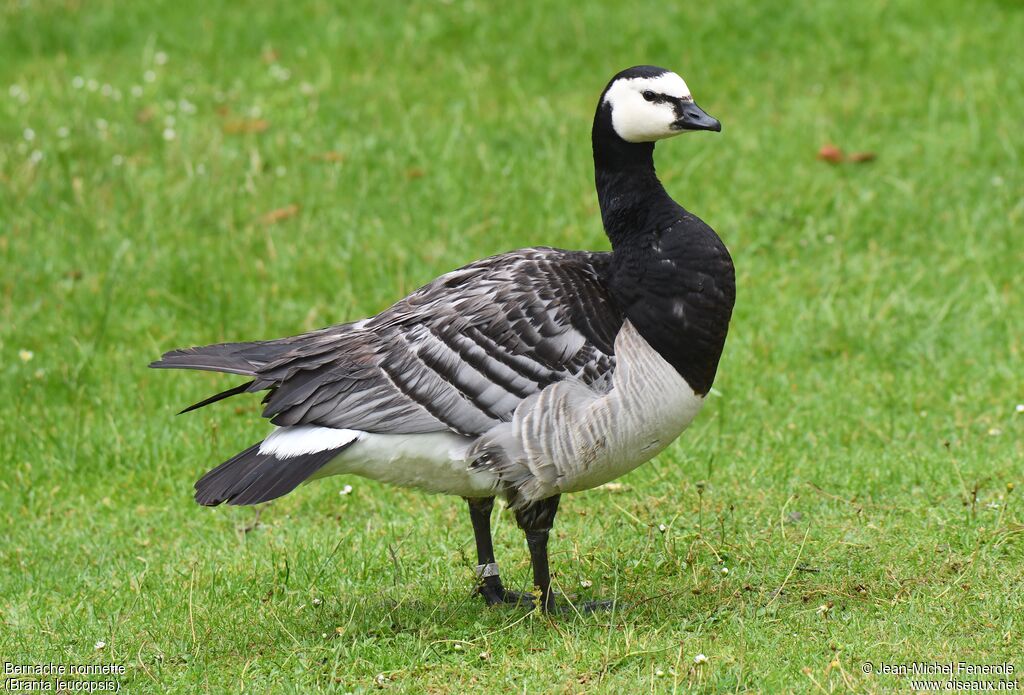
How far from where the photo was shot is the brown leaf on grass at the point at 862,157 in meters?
10.3

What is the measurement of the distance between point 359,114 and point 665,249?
6.24 meters

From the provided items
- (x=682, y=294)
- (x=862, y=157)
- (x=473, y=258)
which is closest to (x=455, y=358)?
(x=682, y=294)

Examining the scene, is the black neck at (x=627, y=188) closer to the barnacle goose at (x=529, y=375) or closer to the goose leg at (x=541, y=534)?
the barnacle goose at (x=529, y=375)

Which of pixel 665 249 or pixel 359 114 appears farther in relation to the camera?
pixel 359 114

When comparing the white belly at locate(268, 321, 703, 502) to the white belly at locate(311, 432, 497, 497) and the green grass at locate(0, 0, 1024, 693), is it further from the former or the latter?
the green grass at locate(0, 0, 1024, 693)

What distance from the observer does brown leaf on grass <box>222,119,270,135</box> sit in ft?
35.9

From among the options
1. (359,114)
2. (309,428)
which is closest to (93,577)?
(309,428)

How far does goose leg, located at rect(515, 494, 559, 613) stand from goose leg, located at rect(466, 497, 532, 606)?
25 cm

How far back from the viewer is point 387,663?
5.18m

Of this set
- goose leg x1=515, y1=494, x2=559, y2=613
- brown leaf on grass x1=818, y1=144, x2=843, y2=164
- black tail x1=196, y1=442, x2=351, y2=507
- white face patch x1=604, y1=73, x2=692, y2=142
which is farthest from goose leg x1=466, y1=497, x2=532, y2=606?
brown leaf on grass x1=818, y1=144, x2=843, y2=164

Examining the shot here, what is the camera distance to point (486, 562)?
579 centimetres

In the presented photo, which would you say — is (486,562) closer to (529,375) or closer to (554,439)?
(554,439)

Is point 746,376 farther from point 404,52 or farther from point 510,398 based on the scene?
point 404,52

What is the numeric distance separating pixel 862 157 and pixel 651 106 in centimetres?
532
